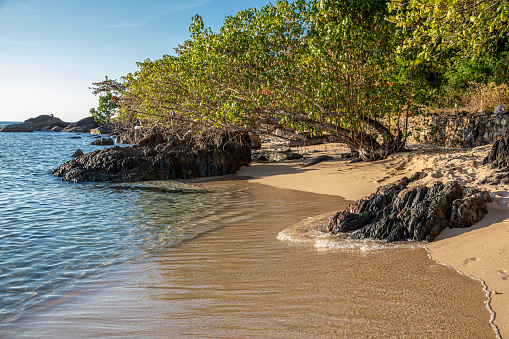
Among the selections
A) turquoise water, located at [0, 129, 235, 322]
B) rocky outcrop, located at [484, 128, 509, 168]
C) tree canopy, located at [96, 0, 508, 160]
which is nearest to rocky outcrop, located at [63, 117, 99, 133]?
turquoise water, located at [0, 129, 235, 322]

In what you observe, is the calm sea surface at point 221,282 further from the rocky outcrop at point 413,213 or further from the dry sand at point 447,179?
the rocky outcrop at point 413,213

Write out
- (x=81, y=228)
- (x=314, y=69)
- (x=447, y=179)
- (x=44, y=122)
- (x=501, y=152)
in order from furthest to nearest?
1. (x=44, y=122)
2. (x=314, y=69)
3. (x=447, y=179)
4. (x=81, y=228)
5. (x=501, y=152)

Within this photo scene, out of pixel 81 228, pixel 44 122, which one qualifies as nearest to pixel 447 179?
pixel 81 228

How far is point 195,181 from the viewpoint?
48.6 ft

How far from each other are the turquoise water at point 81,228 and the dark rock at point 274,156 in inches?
224

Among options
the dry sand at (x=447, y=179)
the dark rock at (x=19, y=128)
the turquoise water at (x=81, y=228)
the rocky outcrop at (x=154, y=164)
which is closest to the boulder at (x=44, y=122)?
the dark rock at (x=19, y=128)

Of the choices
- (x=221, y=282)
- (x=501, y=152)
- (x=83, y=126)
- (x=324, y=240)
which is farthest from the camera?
(x=83, y=126)

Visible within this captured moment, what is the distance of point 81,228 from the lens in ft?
26.7

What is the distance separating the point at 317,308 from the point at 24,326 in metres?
3.02

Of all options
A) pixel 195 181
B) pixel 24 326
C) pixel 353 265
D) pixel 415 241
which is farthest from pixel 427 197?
pixel 195 181

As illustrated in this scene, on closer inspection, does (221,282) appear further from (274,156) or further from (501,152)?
(274,156)

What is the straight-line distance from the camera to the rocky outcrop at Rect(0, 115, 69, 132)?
94688 mm

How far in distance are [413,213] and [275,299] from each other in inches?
115

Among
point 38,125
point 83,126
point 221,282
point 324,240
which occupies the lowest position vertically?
point 221,282
